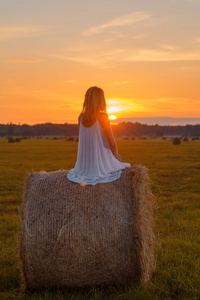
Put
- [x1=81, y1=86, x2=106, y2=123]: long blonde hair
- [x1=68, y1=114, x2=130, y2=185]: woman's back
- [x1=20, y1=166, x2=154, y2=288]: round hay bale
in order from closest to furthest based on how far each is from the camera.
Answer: [x1=20, y1=166, x2=154, y2=288]: round hay bale
[x1=81, y1=86, x2=106, y2=123]: long blonde hair
[x1=68, y1=114, x2=130, y2=185]: woman's back

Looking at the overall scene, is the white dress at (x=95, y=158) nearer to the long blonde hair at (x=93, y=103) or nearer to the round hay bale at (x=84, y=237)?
the long blonde hair at (x=93, y=103)

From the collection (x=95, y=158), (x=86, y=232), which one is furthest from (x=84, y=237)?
(x=95, y=158)

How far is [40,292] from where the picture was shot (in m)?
5.71

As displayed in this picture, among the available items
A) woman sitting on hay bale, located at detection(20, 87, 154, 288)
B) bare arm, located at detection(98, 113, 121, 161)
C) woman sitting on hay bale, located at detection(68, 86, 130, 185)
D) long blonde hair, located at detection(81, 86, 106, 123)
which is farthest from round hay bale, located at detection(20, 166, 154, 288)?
long blonde hair, located at detection(81, 86, 106, 123)

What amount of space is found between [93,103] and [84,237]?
7.12 feet

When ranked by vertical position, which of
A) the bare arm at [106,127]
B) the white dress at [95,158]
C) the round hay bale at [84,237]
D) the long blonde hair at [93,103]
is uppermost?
the long blonde hair at [93,103]

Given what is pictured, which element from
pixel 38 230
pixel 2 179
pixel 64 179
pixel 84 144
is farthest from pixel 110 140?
pixel 2 179

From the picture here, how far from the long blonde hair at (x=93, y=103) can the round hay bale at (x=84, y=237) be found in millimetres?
1190

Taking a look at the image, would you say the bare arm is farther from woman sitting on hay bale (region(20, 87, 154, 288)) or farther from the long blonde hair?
woman sitting on hay bale (region(20, 87, 154, 288))

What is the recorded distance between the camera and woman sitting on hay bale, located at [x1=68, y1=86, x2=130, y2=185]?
6.04 metres

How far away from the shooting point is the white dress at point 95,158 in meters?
6.09

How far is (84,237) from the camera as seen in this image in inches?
214

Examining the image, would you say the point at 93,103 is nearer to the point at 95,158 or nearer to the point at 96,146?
the point at 96,146

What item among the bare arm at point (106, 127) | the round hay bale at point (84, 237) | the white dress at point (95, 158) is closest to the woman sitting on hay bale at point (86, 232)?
the round hay bale at point (84, 237)
